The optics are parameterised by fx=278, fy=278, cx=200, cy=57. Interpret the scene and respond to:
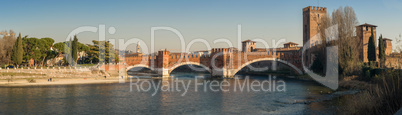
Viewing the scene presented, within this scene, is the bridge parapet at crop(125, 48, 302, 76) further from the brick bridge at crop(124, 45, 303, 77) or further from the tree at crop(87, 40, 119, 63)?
the tree at crop(87, 40, 119, 63)

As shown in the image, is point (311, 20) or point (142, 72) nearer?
point (311, 20)

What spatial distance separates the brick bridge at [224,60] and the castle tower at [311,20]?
454 cm

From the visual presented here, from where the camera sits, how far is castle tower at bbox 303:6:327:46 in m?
44.1

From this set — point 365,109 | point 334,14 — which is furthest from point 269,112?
point 334,14

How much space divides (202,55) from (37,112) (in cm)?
2939

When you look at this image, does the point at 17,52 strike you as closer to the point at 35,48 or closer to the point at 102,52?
the point at 35,48

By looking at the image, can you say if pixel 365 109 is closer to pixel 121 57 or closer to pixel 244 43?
pixel 121 57

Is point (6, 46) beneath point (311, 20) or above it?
beneath

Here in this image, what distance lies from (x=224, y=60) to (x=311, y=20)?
16219mm

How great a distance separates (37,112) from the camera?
13641 mm

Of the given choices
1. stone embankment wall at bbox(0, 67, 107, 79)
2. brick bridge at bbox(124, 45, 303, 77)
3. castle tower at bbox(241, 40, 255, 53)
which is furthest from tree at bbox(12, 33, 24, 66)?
castle tower at bbox(241, 40, 255, 53)

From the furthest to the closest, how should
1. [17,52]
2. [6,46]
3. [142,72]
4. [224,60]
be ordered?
[142,72], [224,60], [6,46], [17,52]

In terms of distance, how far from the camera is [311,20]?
44406mm

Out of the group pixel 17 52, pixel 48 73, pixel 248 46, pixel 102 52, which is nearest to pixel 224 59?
pixel 102 52
